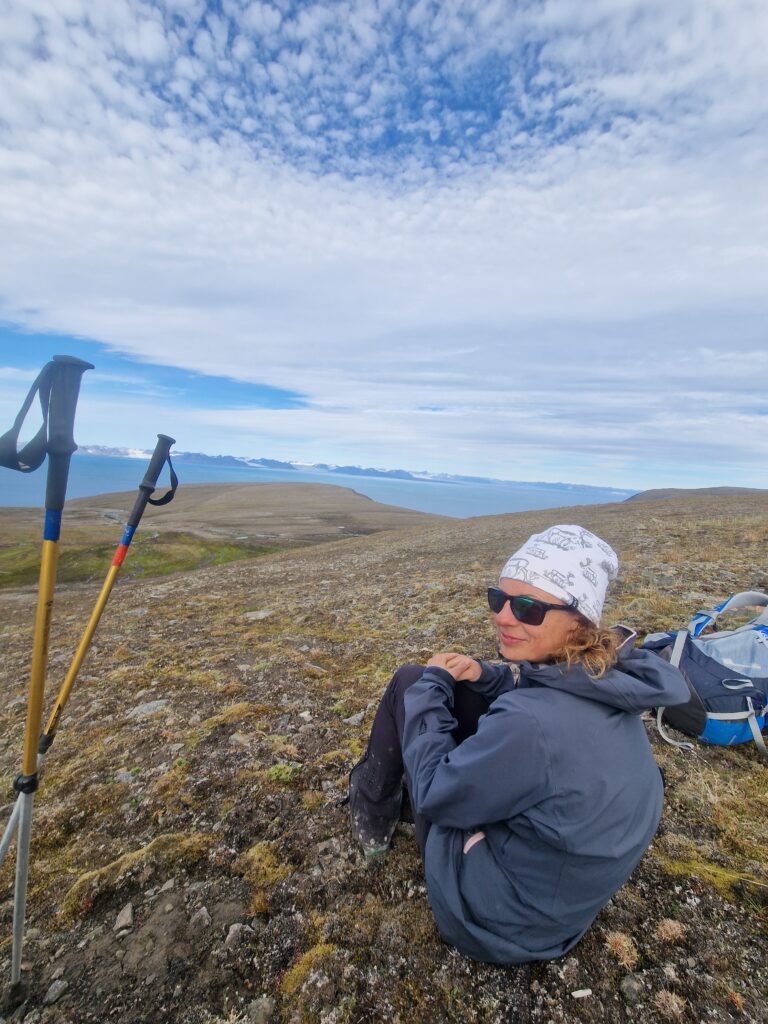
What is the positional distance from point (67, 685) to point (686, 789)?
6.79 metres

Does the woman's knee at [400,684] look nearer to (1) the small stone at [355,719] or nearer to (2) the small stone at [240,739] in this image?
(1) the small stone at [355,719]

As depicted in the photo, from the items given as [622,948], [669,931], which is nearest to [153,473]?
[622,948]

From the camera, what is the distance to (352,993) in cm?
374

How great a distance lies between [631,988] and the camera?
364cm

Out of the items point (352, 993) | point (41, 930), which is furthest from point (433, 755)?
point (41, 930)

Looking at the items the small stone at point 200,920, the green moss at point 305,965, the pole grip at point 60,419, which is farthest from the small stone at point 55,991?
the pole grip at point 60,419

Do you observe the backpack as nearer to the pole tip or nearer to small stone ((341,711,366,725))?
small stone ((341,711,366,725))

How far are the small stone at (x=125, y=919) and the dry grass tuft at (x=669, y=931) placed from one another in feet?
15.4

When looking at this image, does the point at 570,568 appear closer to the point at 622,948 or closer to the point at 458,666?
the point at 458,666

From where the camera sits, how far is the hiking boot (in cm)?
500

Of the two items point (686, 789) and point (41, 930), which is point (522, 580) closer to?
point (686, 789)

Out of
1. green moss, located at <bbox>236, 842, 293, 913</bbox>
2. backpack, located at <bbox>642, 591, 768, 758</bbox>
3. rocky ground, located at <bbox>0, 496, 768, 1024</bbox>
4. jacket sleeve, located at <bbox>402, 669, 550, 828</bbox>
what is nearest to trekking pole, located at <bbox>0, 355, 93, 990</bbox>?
rocky ground, located at <bbox>0, 496, 768, 1024</bbox>

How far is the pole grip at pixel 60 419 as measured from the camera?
10.4 ft

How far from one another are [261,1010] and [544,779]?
298 centimetres
